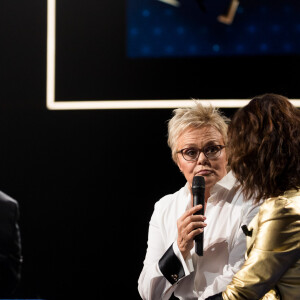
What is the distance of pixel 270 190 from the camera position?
1.52 meters

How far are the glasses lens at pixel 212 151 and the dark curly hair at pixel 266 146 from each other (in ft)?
2.69

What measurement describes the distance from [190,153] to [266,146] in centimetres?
95

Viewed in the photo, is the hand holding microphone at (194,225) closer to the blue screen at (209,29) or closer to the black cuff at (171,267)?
the black cuff at (171,267)

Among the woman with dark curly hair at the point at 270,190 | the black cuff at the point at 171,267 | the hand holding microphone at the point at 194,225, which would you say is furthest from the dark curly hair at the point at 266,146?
the black cuff at the point at 171,267

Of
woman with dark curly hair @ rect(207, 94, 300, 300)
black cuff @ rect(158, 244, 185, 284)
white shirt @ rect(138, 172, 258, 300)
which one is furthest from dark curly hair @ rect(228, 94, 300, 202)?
black cuff @ rect(158, 244, 185, 284)

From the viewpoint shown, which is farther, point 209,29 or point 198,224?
point 209,29

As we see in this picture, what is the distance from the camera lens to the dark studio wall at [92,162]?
292cm

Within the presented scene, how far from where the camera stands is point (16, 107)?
10.1 feet

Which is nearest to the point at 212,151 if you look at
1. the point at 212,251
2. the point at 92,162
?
the point at 212,251

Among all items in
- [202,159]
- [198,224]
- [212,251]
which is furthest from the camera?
[202,159]

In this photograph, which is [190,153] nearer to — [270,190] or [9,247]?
[270,190]

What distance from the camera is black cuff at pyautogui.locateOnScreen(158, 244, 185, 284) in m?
2.17

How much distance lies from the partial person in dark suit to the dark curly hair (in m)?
1.81

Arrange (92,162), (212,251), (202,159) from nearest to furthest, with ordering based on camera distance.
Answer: (212,251), (202,159), (92,162)
